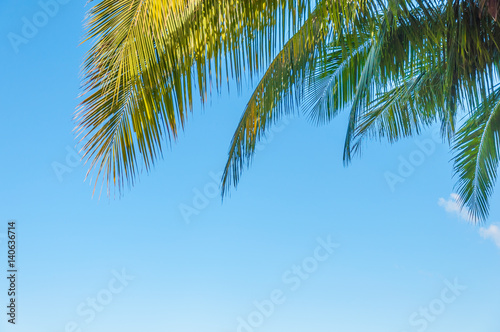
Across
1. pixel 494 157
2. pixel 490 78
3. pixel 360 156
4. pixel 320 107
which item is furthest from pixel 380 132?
pixel 490 78

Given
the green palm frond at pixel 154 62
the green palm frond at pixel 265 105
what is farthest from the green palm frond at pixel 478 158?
the green palm frond at pixel 154 62

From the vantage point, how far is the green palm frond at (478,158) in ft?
18.1

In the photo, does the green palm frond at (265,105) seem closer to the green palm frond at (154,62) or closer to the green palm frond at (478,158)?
the green palm frond at (154,62)

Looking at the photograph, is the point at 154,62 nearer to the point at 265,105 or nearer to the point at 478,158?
the point at 265,105

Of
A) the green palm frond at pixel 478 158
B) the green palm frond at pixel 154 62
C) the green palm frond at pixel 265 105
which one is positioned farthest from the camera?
the green palm frond at pixel 478 158

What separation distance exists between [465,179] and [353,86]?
8.68ft

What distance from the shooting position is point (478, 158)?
5.80 metres

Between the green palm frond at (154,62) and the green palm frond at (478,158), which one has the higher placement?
the green palm frond at (478,158)

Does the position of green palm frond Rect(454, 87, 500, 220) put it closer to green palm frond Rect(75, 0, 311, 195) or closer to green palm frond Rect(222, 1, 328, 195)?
green palm frond Rect(222, 1, 328, 195)

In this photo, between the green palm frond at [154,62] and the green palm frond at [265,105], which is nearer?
the green palm frond at [154,62]

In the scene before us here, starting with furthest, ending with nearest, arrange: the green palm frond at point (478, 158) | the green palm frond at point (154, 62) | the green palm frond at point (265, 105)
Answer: the green palm frond at point (478, 158) < the green palm frond at point (265, 105) < the green palm frond at point (154, 62)

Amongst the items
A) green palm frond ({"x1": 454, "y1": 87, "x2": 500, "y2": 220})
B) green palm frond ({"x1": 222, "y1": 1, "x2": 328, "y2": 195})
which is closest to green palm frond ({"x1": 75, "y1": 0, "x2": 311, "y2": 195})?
green palm frond ({"x1": 222, "y1": 1, "x2": 328, "y2": 195})

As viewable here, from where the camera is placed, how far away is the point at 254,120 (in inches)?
152

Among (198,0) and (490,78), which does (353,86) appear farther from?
(198,0)
